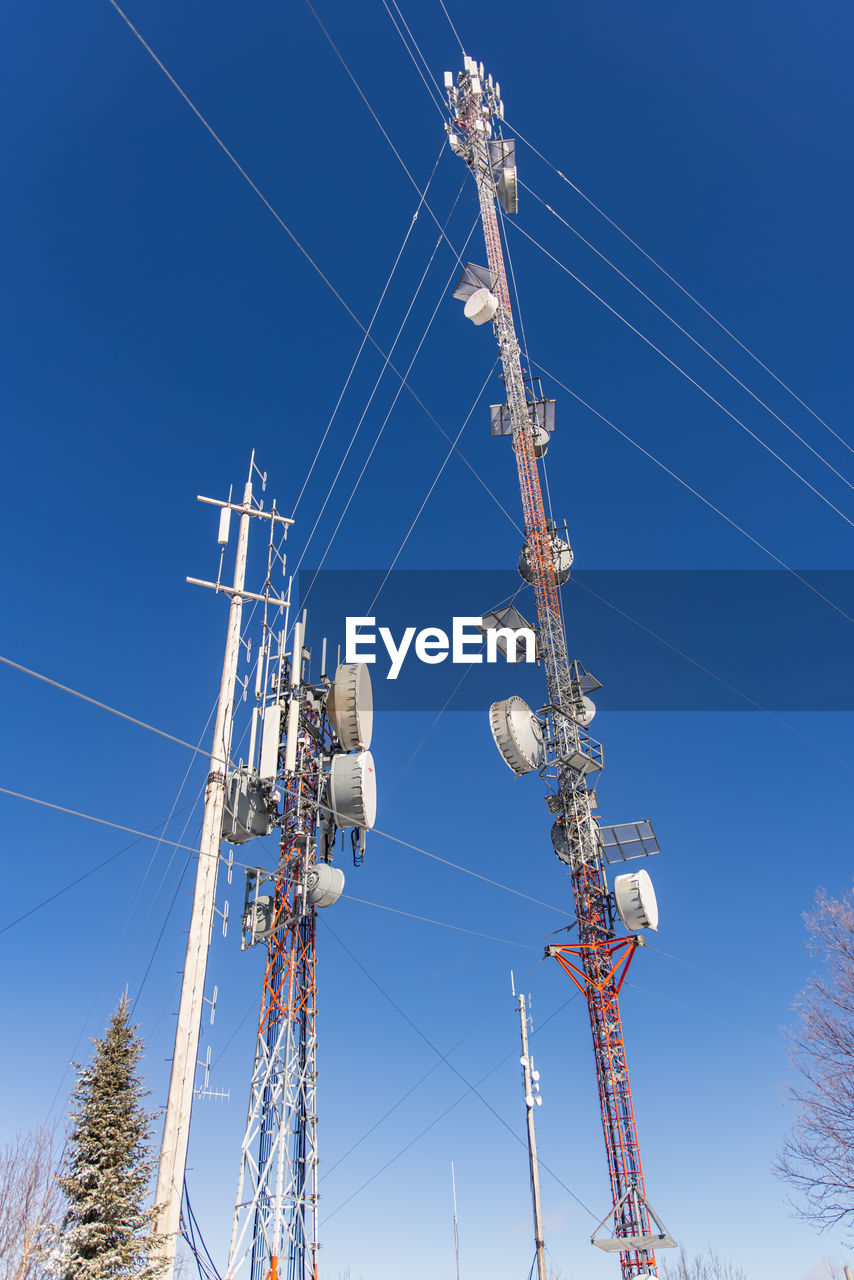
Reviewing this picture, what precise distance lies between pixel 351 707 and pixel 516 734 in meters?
9.08

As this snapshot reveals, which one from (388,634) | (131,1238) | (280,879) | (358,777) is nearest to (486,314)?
(388,634)

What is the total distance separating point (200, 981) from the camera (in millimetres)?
15812

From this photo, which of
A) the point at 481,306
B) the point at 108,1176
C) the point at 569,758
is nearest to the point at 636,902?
the point at 569,758

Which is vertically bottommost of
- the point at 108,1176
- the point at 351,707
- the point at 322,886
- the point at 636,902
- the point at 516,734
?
the point at 108,1176

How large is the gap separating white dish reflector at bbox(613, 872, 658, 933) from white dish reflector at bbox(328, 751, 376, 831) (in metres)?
11.9

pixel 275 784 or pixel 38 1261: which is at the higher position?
pixel 275 784

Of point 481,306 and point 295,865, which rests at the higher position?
point 481,306

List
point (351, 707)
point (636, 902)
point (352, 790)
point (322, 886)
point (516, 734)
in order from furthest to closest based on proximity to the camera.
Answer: point (516, 734)
point (636, 902)
point (351, 707)
point (352, 790)
point (322, 886)

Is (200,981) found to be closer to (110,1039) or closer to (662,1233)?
(110,1039)

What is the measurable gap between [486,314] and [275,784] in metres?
27.3

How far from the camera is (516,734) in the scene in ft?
121

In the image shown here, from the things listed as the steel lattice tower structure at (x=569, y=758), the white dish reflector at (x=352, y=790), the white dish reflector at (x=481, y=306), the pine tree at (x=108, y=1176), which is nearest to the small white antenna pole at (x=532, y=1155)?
the steel lattice tower structure at (x=569, y=758)

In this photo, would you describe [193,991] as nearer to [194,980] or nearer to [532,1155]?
[194,980]

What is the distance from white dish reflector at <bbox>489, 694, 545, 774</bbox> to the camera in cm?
3706
